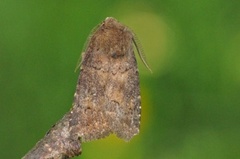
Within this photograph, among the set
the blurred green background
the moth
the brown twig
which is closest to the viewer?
the brown twig

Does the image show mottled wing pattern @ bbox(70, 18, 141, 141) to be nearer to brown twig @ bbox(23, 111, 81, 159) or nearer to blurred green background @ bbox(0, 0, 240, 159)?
brown twig @ bbox(23, 111, 81, 159)

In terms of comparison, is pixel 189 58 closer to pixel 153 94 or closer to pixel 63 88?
pixel 153 94

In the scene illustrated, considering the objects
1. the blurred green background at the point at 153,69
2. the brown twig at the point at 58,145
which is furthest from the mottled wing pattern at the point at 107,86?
the blurred green background at the point at 153,69

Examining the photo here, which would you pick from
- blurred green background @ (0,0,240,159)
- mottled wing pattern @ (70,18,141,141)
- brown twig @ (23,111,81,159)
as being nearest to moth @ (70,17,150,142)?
mottled wing pattern @ (70,18,141,141)

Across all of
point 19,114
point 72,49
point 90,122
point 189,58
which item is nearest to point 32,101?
point 19,114

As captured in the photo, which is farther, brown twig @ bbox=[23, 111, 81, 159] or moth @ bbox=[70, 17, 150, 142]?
moth @ bbox=[70, 17, 150, 142]

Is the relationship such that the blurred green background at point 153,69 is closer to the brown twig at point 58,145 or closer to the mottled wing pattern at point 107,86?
the mottled wing pattern at point 107,86

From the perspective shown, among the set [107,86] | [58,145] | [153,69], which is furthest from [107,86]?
[153,69]
